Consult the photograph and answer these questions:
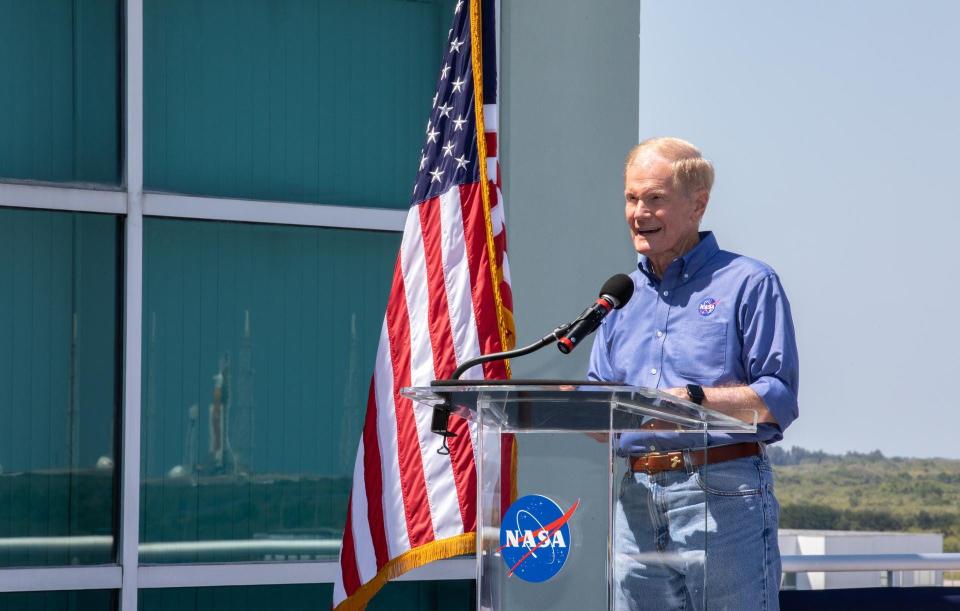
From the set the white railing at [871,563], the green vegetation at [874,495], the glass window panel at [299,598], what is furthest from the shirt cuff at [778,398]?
the green vegetation at [874,495]

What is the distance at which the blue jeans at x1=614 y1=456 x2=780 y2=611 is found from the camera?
8.22 ft

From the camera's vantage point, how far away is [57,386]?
4586 millimetres

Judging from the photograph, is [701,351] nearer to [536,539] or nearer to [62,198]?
[536,539]

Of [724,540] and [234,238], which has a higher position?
[234,238]

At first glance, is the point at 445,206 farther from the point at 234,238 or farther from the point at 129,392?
the point at 129,392

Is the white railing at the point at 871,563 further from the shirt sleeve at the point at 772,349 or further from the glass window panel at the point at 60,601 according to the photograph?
the glass window panel at the point at 60,601

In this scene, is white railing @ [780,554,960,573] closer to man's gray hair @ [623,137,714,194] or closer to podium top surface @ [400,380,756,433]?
man's gray hair @ [623,137,714,194]

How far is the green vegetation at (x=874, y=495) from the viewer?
98.1 feet

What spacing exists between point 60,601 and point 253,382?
3.33 feet

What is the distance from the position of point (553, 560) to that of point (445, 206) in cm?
213

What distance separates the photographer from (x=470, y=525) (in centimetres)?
399

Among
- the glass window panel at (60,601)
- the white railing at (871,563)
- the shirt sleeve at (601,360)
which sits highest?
the shirt sleeve at (601,360)

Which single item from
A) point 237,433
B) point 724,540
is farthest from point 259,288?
point 724,540

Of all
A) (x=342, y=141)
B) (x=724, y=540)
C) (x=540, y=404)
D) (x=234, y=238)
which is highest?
(x=342, y=141)
